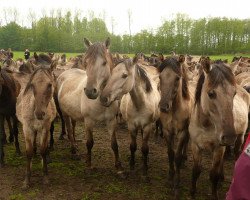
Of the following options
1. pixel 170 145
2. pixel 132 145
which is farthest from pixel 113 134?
pixel 170 145

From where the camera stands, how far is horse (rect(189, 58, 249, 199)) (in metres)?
3.27

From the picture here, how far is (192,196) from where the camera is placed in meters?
4.77

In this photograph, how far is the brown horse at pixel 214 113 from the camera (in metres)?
3.27

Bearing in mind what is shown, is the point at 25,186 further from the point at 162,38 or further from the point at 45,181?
the point at 162,38

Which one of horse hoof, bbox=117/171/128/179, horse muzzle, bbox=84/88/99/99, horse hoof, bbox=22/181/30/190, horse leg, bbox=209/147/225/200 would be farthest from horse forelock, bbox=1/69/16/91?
horse leg, bbox=209/147/225/200

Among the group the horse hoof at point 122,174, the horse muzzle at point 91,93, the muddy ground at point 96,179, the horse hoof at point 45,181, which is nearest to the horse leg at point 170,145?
the muddy ground at point 96,179

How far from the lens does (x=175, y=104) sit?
489 cm

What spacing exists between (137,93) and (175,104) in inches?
34.5

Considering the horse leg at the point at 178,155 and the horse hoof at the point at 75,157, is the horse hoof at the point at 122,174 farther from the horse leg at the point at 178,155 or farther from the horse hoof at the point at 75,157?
the horse hoof at the point at 75,157

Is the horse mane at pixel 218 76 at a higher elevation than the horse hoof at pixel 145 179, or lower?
higher

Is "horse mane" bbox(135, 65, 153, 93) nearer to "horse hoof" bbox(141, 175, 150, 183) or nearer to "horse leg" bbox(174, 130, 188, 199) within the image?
Answer: "horse leg" bbox(174, 130, 188, 199)

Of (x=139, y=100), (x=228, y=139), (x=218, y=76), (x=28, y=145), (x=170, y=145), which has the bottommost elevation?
(x=170, y=145)

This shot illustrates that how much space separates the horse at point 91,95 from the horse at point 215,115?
1.79m

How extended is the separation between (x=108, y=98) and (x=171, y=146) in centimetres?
164
